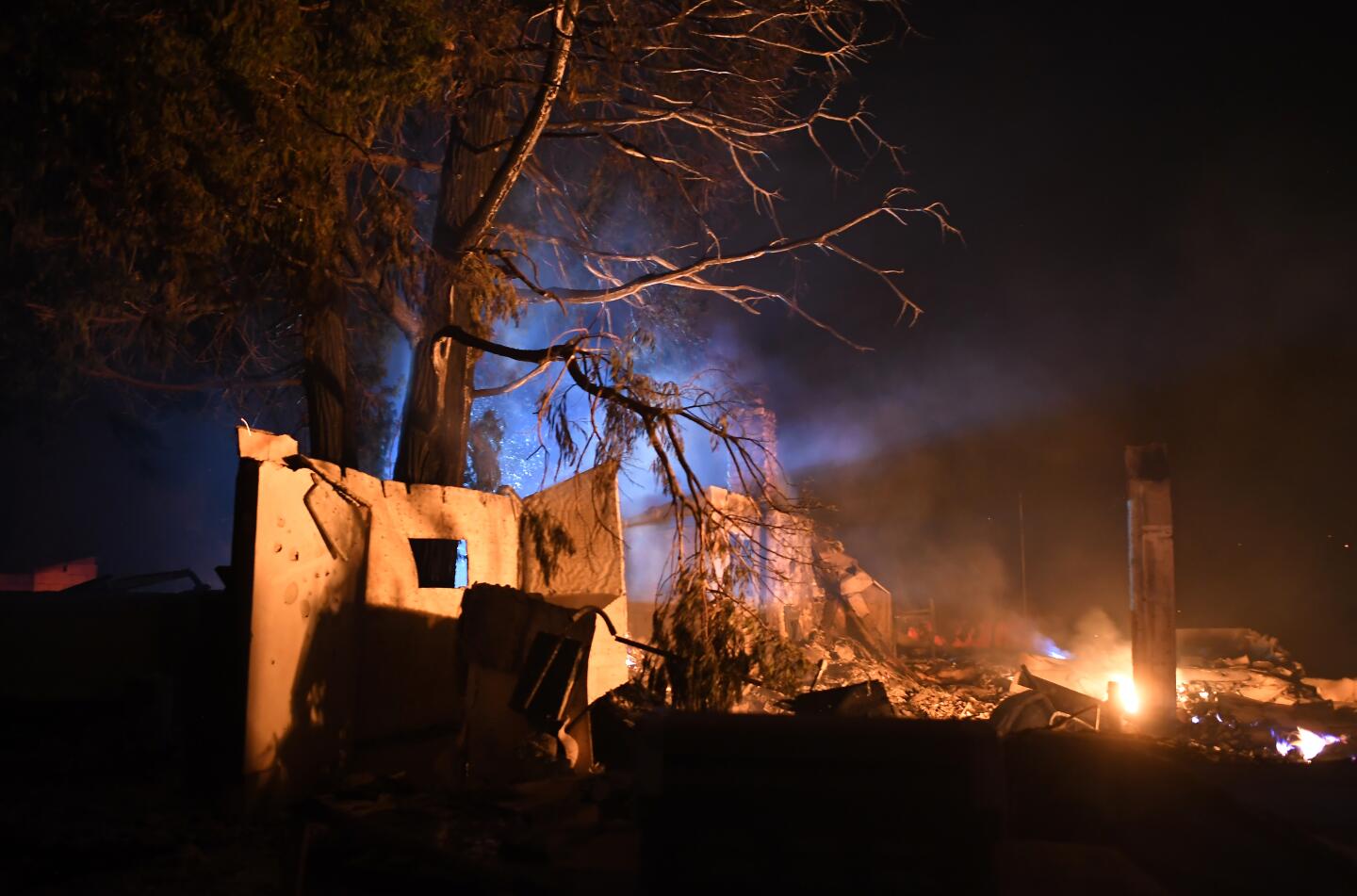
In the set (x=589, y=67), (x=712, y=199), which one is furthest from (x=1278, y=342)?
(x=589, y=67)

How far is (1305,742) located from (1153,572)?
114 inches

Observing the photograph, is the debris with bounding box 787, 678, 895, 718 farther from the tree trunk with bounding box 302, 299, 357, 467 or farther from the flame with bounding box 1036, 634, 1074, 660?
the flame with bounding box 1036, 634, 1074, 660

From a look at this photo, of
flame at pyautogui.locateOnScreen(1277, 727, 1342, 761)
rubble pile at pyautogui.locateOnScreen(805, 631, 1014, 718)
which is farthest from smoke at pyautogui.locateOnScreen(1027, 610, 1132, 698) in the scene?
flame at pyautogui.locateOnScreen(1277, 727, 1342, 761)

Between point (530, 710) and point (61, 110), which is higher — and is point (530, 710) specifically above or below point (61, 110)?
below

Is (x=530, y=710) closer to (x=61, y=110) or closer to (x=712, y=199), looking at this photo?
(x=61, y=110)

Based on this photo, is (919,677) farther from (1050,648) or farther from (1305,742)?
(1050,648)

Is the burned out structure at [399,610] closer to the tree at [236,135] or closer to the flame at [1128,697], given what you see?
the tree at [236,135]

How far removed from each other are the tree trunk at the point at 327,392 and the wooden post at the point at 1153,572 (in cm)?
1118

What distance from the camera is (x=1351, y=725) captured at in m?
13.4

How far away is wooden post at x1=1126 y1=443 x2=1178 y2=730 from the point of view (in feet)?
44.2

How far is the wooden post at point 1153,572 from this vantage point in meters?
13.5

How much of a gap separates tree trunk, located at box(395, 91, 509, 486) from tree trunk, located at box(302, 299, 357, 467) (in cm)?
61

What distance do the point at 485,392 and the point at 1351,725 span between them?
13.5 meters

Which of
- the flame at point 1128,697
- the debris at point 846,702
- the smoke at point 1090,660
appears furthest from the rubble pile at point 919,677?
the debris at point 846,702
